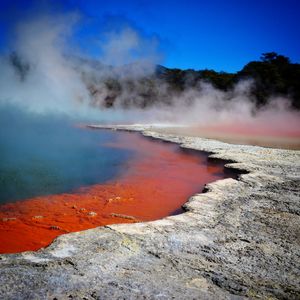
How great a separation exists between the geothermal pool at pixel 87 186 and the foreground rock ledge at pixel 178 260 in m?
1.07

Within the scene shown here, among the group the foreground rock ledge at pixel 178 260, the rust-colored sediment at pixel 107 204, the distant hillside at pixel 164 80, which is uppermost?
the distant hillside at pixel 164 80

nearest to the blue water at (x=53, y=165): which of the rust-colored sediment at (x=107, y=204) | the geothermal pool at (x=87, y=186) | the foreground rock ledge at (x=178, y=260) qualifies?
the geothermal pool at (x=87, y=186)

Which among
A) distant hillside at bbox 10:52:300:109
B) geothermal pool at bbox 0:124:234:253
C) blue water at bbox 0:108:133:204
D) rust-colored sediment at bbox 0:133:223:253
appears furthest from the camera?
distant hillside at bbox 10:52:300:109

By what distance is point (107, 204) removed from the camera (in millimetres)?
4746

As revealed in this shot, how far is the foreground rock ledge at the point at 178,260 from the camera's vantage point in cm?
191

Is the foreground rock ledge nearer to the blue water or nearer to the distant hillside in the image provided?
the blue water

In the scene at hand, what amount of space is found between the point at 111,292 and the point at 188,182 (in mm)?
4397

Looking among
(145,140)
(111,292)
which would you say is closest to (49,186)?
(111,292)

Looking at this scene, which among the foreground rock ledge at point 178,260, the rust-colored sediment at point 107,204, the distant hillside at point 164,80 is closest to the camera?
the foreground rock ledge at point 178,260

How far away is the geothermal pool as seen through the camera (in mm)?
3941

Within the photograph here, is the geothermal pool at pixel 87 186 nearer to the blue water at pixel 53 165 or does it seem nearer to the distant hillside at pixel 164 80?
the blue water at pixel 53 165

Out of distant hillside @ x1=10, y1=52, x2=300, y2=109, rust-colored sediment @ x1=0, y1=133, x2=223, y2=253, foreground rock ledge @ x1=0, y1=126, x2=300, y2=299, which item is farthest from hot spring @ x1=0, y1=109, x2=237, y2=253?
distant hillside @ x1=10, y1=52, x2=300, y2=109

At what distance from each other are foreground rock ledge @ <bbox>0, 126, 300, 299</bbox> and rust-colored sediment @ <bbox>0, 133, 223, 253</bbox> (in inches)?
39.3

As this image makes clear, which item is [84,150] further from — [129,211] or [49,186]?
[129,211]
